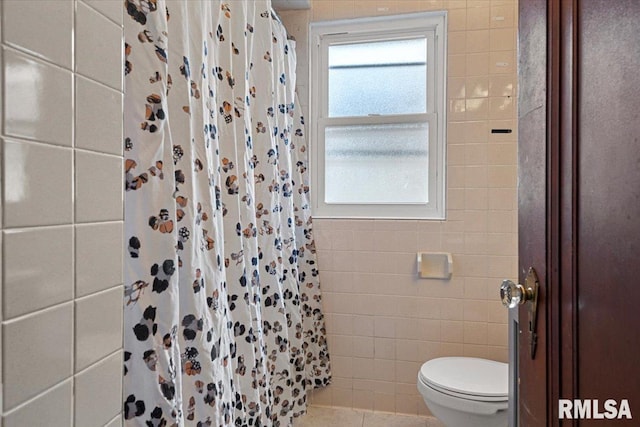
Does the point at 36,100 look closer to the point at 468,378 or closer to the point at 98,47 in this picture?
the point at 98,47

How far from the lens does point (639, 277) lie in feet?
1.40

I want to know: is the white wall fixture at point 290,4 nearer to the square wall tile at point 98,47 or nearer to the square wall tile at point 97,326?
the square wall tile at point 98,47

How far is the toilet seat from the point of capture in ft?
4.67

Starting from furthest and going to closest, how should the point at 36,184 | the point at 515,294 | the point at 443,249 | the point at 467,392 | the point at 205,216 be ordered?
1. the point at 443,249
2. the point at 467,392
3. the point at 205,216
4. the point at 515,294
5. the point at 36,184

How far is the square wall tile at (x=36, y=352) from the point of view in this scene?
425mm

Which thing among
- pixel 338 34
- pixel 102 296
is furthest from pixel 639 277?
pixel 338 34

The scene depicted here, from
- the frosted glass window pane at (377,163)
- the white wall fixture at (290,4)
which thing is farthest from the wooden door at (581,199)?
the white wall fixture at (290,4)

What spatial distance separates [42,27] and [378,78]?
182 centimetres

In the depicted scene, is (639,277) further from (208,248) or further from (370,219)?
(370,219)

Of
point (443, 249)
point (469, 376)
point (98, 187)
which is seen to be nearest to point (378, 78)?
point (443, 249)

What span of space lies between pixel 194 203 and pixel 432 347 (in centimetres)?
154

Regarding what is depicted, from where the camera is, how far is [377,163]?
206 cm

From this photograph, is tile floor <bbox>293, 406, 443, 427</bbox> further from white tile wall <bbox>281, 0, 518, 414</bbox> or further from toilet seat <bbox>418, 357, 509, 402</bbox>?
toilet seat <bbox>418, 357, 509, 402</bbox>

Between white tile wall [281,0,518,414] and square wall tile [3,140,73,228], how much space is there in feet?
5.21
